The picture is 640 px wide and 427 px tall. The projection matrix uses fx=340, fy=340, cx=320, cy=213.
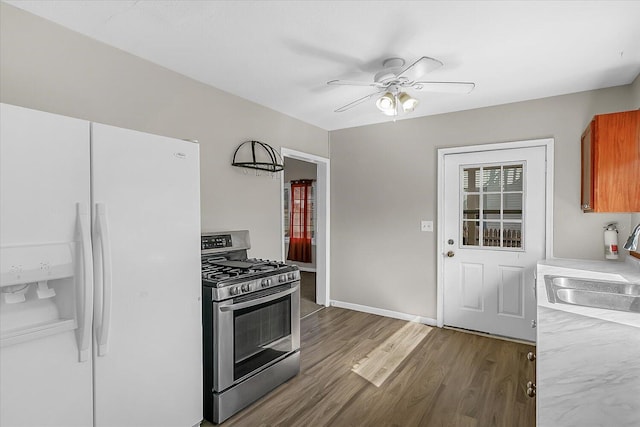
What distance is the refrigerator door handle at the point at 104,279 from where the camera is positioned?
1.58 metres

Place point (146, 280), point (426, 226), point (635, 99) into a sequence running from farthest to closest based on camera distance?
point (426, 226) → point (635, 99) → point (146, 280)

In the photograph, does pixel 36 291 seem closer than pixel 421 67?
Yes

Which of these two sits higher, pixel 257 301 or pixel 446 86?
pixel 446 86

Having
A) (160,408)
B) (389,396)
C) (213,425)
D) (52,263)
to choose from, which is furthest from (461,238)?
(52,263)

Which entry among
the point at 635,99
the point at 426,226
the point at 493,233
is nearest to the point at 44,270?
the point at 426,226

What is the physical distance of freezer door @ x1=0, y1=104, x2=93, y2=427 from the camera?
4.39ft

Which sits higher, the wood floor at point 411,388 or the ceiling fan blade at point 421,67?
the ceiling fan blade at point 421,67

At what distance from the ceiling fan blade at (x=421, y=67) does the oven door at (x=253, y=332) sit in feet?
5.81

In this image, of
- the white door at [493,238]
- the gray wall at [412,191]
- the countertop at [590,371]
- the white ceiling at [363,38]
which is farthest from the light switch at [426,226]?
the countertop at [590,371]

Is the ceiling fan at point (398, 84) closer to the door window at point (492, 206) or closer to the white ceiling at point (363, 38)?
the white ceiling at point (363, 38)

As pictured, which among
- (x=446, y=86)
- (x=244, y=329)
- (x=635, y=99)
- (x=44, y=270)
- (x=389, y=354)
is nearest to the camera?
(x=44, y=270)

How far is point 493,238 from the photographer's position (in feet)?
11.7

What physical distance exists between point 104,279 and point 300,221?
5.34m

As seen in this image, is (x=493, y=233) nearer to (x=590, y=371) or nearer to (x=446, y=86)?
(x=446, y=86)
